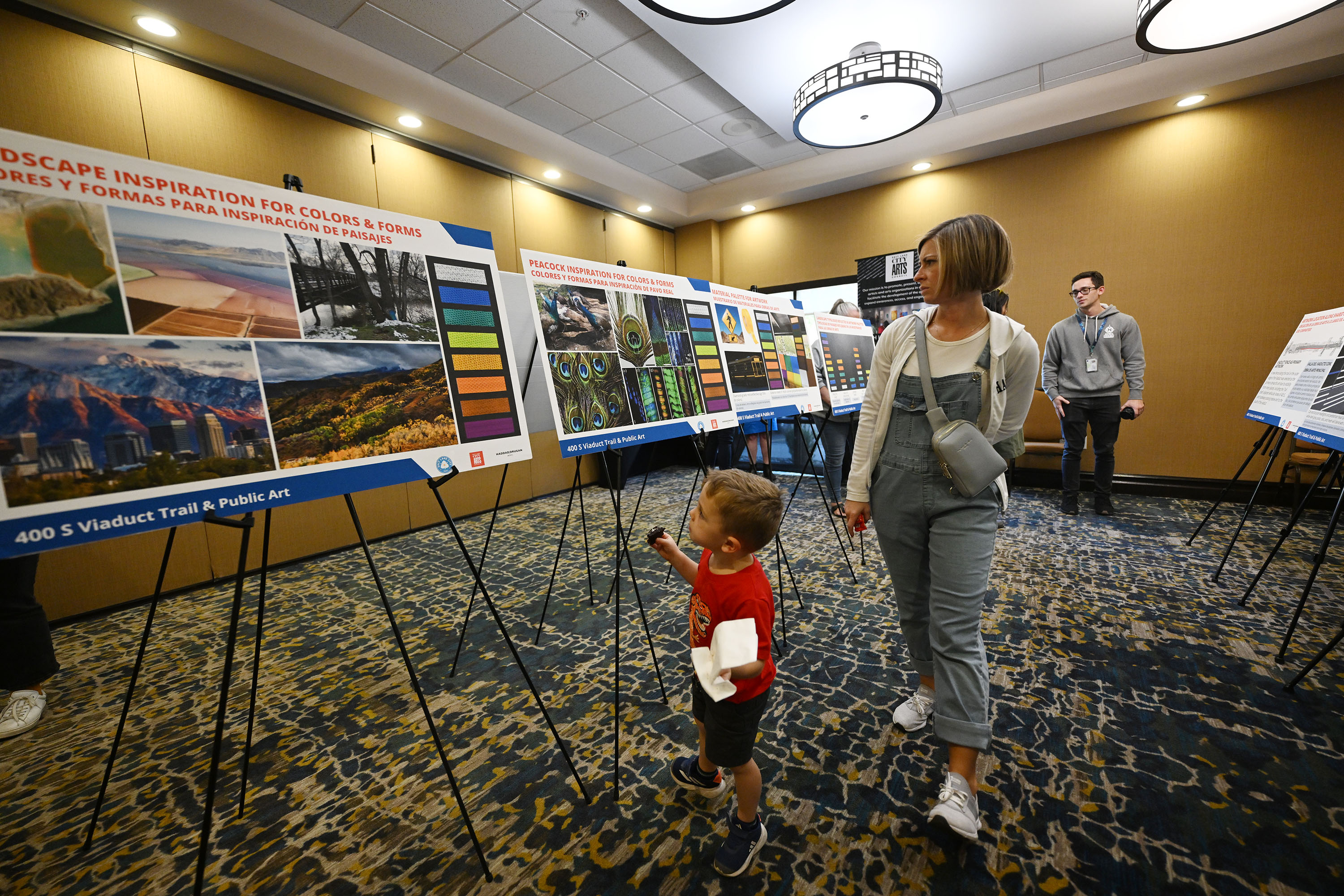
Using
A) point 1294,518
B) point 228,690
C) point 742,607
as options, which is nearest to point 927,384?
point 742,607

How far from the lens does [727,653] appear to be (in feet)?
3.32

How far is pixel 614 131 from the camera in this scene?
451 centimetres

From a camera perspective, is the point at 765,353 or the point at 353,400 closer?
the point at 353,400

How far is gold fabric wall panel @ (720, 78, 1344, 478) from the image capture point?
369 cm

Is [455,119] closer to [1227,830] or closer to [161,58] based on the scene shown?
[161,58]

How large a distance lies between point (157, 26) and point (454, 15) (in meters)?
1.50

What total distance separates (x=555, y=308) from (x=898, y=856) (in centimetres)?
185

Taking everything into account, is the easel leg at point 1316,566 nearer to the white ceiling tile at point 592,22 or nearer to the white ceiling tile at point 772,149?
the white ceiling tile at point 592,22

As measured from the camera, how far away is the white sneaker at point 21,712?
171 centimetres

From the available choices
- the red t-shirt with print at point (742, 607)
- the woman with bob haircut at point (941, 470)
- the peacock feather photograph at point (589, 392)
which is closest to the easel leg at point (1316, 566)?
the woman with bob haircut at point (941, 470)

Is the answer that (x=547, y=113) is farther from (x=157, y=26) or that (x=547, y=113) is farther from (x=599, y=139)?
(x=157, y=26)

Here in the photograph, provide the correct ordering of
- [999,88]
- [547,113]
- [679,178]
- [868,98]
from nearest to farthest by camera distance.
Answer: [868,98] → [999,88] → [547,113] → [679,178]

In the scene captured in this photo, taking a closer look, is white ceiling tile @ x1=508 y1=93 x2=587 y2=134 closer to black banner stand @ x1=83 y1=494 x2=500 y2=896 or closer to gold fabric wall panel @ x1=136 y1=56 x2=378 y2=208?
gold fabric wall panel @ x1=136 y1=56 x2=378 y2=208

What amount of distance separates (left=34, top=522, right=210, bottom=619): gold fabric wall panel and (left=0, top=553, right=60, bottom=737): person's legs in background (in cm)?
60
